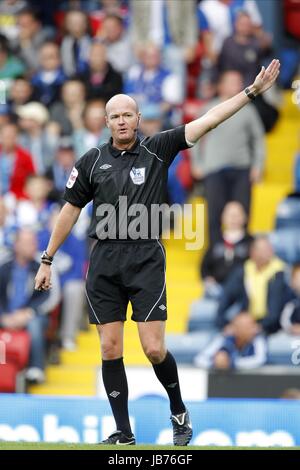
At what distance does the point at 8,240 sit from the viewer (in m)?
14.1

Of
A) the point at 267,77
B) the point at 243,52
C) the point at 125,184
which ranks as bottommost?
the point at 125,184

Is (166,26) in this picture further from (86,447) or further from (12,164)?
(86,447)

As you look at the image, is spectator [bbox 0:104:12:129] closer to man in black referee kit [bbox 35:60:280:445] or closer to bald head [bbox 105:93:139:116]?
man in black referee kit [bbox 35:60:280:445]

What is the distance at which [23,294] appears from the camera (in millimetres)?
13617

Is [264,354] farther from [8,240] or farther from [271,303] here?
[8,240]

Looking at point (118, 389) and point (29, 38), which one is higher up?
point (29, 38)

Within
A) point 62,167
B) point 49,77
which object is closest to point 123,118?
point 62,167

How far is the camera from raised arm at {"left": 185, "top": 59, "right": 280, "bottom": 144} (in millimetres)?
8539

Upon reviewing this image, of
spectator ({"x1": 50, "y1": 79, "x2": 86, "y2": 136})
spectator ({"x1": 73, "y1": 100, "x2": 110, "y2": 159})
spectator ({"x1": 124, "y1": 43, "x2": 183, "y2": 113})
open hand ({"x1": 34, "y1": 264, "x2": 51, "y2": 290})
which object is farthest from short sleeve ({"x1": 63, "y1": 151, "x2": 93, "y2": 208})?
spectator ({"x1": 124, "y1": 43, "x2": 183, "y2": 113})

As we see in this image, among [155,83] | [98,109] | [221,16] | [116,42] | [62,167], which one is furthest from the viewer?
→ [116,42]

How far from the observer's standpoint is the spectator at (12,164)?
14734 mm

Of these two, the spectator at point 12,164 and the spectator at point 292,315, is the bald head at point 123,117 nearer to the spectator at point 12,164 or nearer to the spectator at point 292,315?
the spectator at point 292,315

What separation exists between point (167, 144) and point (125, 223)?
58 cm

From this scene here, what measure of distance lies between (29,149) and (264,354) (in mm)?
3824
